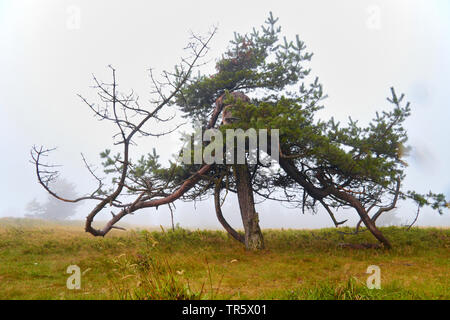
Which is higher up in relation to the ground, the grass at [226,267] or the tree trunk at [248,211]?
the tree trunk at [248,211]

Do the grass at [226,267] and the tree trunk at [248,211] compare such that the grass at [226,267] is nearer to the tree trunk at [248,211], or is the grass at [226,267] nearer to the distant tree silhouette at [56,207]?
the tree trunk at [248,211]

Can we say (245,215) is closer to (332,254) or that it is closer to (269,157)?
(269,157)

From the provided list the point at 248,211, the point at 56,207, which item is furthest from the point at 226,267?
the point at 56,207

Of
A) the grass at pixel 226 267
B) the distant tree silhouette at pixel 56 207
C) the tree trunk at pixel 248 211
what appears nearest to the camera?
the grass at pixel 226 267

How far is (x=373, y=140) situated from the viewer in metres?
10.4

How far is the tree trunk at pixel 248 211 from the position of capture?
1088 centimetres

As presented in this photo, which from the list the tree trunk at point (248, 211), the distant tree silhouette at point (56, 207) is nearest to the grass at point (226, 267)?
the tree trunk at point (248, 211)

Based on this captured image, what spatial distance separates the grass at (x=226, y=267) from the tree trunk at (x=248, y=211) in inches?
27.5

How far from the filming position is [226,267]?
7.90m

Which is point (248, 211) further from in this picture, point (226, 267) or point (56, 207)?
point (56, 207)

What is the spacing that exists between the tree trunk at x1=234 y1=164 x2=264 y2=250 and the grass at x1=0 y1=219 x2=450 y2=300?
2.29ft

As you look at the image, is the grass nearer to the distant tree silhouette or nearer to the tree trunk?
the tree trunk
